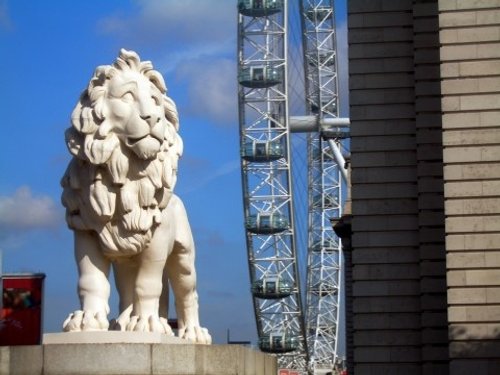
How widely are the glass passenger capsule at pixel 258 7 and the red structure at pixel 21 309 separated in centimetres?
7535

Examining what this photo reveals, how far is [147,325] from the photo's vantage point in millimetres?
18188

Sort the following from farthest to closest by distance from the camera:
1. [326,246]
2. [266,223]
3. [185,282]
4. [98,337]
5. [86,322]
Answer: [326,246], [266,223], [185,282], [86,322], [98,337]

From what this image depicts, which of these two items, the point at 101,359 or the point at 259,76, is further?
the point at 259,76

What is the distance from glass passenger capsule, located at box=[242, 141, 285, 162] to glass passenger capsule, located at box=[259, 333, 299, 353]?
12.3 meters

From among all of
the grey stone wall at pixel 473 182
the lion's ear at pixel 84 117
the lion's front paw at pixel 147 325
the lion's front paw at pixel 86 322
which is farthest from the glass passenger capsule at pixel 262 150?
the lion's front paw at pixel 86 322

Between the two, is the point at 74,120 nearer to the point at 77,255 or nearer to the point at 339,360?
the point at 77,255

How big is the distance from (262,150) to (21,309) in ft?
244

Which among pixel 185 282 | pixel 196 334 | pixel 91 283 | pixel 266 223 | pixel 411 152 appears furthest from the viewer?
pixel 266 223

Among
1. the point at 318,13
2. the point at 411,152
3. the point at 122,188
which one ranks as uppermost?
the point at 318,13

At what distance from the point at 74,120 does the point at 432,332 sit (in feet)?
68.3

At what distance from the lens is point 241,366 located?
720 inches

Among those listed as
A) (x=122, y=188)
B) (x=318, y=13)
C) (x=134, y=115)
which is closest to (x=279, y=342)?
(x=318, y=13)

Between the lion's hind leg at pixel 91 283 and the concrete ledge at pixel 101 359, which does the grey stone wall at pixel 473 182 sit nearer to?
the lion's hind leg at pixel 91 283

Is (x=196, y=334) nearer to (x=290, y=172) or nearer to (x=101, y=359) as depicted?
(x=101, y=359)
